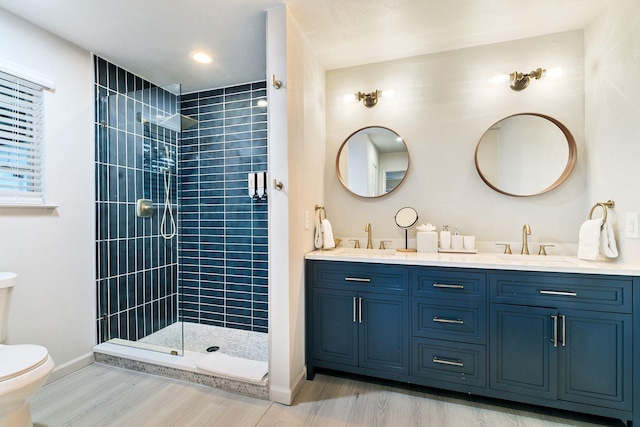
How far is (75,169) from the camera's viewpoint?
7.00 ft

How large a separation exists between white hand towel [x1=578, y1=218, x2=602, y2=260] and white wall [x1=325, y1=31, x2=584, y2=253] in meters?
0.26

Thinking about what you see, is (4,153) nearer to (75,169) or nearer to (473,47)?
(75,169)

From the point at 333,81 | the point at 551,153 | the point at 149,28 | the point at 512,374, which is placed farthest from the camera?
the point at 333,81

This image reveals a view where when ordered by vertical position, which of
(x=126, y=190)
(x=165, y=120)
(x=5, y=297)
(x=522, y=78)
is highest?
(x=522, y=78)

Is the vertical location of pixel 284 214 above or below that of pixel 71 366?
above

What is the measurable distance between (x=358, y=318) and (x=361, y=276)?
0.96ft

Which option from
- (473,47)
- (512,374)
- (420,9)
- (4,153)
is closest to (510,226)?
(512,374)

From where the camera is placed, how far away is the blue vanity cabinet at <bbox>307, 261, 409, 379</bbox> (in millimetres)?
1861

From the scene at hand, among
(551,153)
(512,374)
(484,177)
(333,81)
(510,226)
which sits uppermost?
(333,81)

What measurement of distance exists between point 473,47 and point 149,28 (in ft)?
7.84

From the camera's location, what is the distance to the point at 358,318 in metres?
1.94

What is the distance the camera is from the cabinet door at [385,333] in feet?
6.07

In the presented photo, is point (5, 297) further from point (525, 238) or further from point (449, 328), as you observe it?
point (525, 238)

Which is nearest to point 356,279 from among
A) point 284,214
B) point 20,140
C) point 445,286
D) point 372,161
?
point 445,286
